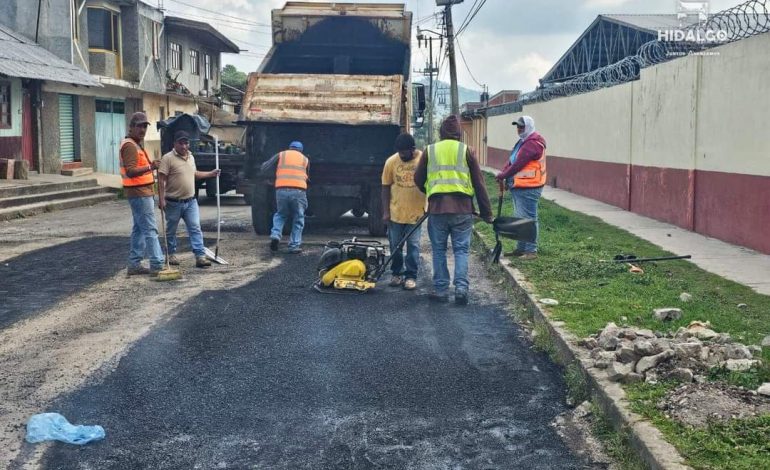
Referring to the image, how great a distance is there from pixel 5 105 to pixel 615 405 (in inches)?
842

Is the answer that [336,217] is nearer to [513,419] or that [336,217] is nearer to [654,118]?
[654,118]

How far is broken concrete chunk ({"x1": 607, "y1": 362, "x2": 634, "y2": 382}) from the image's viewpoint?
5.27 meters

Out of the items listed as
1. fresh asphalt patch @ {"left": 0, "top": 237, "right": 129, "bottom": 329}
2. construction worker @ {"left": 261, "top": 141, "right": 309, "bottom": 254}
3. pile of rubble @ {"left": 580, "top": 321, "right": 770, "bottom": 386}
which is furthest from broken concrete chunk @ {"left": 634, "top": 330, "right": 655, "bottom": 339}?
construction worker @ {"left": 261, "top": 141, "right": 309, "bottom": 254}

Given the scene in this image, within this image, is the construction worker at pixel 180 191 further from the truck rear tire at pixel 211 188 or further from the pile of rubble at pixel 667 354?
A: the truck rear tire at pixel 211 188

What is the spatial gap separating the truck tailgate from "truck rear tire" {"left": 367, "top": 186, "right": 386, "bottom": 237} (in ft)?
3.58

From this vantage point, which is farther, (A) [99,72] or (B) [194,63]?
(B) [194,63]

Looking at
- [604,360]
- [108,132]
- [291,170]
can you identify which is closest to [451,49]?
[108,132]

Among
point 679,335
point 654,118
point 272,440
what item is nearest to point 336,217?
point 654,118

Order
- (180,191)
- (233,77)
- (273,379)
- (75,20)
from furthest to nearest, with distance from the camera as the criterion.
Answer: (233,77) < (75,20) < (180,191) < (273,379)

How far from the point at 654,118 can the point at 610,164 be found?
3486mm

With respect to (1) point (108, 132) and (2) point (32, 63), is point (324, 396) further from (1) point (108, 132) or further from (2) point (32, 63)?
(1) point (108, 132)

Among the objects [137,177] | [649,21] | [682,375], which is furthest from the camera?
[649,21]

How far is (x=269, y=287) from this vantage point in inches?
364

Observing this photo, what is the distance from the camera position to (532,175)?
1041cm
